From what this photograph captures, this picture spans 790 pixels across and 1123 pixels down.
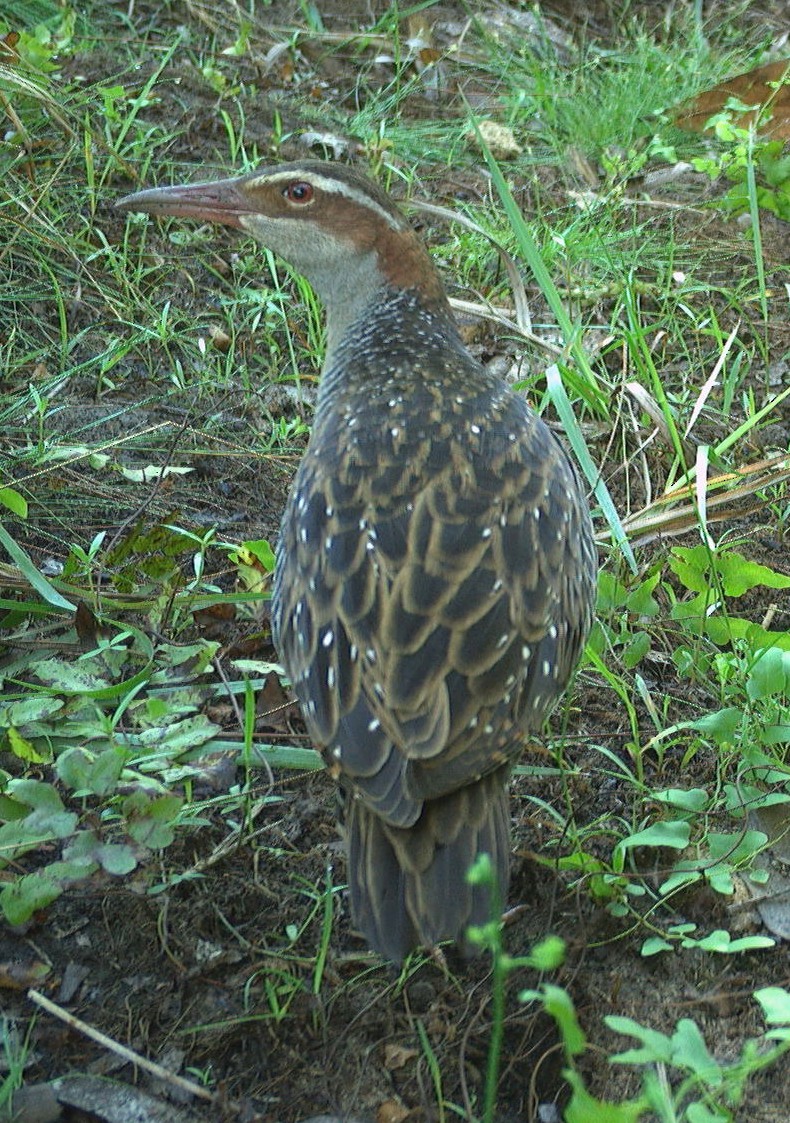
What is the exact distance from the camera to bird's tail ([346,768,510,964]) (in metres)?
2.50

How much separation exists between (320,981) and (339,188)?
2.20 m

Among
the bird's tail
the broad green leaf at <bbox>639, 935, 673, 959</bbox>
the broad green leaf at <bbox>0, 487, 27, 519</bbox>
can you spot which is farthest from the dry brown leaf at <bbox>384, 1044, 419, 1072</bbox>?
the broad green leaf at <bbox>0, 487, 27, 519</bbox>

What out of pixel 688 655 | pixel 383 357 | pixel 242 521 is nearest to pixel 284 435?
pixel 242 521

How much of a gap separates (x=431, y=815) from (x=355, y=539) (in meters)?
0.64

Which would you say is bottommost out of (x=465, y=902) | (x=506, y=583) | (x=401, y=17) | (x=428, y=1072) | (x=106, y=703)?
(x=428, y=1072)

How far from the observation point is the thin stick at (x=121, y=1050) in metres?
2.59

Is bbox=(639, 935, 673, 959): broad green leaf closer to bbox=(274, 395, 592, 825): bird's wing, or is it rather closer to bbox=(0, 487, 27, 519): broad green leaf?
bbox=(274, 395, 592, 825): bird's wing

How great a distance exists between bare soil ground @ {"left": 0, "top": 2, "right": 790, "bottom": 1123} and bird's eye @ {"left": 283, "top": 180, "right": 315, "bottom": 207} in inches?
60.1

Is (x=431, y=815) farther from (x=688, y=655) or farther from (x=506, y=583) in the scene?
(x=688, y=655)

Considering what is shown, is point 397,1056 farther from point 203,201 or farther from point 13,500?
point 203,201

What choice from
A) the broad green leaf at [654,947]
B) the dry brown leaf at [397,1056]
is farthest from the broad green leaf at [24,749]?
the broad green leaf at [654,947]

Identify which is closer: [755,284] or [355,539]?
[355,539]

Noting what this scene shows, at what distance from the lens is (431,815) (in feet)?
8.49

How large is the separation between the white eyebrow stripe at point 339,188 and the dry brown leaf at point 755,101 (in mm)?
2392
